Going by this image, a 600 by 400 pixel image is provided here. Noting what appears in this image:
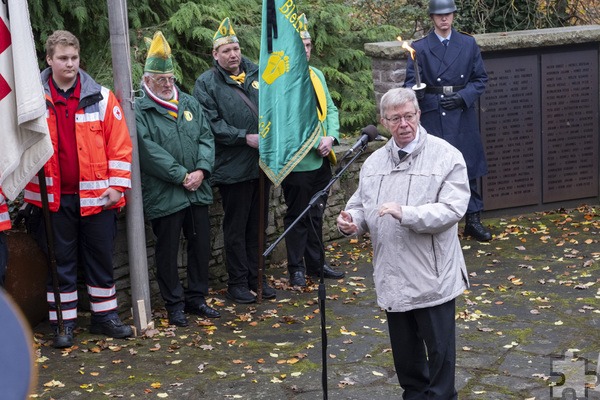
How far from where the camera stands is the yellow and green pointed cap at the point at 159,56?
7453mm

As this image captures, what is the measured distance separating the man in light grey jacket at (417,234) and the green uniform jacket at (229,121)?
3.00 metres

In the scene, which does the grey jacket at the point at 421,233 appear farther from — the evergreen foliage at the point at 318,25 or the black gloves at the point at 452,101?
the evergreen foliage at the point at 318,25

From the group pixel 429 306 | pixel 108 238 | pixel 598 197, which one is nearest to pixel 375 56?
pixel 598 197

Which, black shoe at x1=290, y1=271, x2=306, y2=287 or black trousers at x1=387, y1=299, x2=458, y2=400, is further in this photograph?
black shoe at x1=290, y1=271, x2=306, y2=287

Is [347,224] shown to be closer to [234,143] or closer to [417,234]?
[417,234]

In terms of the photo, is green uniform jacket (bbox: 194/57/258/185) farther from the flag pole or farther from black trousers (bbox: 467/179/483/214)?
black trousers (bbox: 467/179/483/214)

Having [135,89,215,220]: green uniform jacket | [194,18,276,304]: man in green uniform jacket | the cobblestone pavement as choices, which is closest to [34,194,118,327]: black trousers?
the cobblestone pavement

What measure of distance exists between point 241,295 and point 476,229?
9.50 feet

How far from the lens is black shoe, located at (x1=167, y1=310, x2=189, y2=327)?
777cm

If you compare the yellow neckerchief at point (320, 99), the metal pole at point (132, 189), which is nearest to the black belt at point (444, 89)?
the yellow neckerchief at point (320, 99)

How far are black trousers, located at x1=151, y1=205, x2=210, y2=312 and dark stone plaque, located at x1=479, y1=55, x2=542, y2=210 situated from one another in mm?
3994

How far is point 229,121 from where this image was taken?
8320 millimetres

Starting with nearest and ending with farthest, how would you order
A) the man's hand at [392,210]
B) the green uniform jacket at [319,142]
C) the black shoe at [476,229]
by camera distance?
the man's hand at [392,210] → the green uniform jacket at [319,142] → the black shoe at [476,229]

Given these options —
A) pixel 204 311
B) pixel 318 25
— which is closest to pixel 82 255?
pixel 204 311
